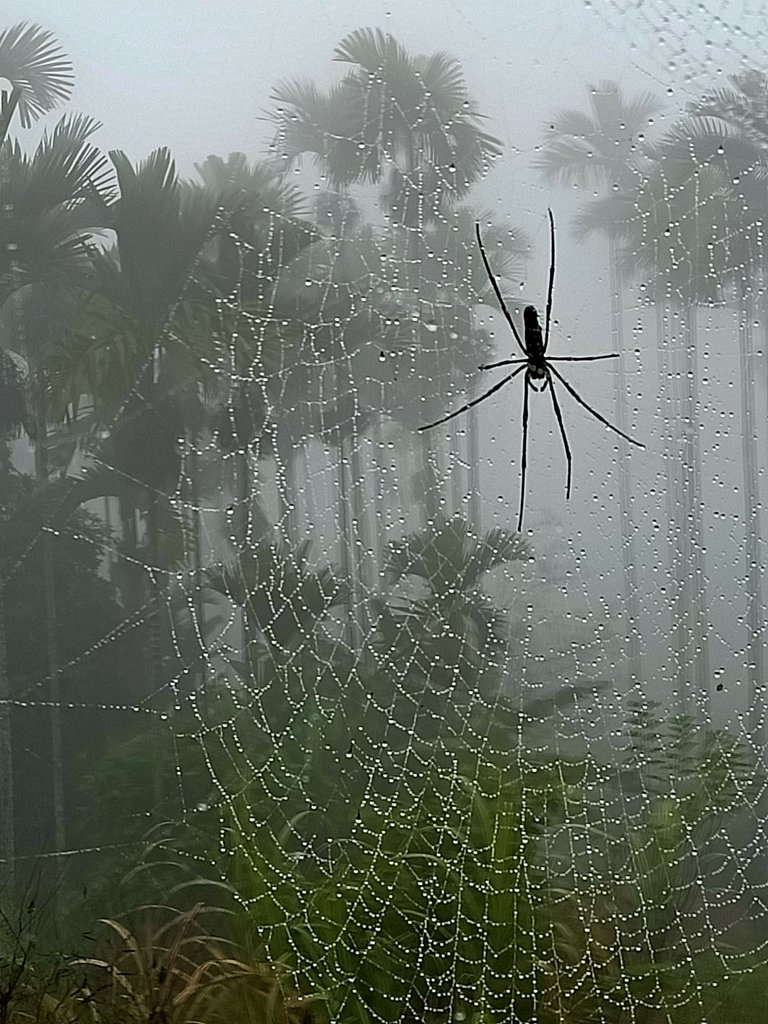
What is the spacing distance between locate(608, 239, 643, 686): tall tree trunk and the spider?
0.02 m

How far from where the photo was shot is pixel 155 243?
0.94 m

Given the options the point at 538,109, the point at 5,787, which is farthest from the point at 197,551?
the point at 538,109

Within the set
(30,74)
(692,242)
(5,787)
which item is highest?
(30,74)

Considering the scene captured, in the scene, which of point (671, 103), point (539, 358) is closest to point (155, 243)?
point (539, 358)

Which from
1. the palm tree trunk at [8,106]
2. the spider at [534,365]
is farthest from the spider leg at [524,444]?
the palm tree trunk at [8,106]

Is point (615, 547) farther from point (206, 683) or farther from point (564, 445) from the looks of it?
point (206, 683)

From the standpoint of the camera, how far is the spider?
0.92 m

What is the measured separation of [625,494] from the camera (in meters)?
0.95

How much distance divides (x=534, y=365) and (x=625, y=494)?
0.56ft

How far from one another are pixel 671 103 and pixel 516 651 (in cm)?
60

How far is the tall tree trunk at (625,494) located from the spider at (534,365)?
2cm

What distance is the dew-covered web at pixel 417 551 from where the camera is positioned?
3.06ft

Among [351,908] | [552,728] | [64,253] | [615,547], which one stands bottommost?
[351,908]

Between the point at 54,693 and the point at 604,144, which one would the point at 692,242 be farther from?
the point at 54,693
